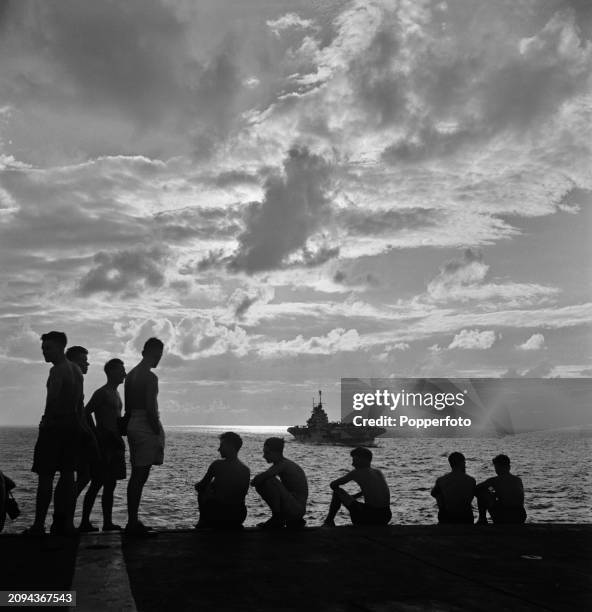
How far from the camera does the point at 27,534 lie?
652 cm

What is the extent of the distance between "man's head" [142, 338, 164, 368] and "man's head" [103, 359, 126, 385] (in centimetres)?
86

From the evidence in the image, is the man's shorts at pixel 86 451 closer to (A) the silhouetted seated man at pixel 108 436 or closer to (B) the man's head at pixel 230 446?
(A) the silhouetted seated man at pixel 108 436

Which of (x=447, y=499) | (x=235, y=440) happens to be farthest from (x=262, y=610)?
(x=447, y=499)

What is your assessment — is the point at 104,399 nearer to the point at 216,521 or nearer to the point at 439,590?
the point at 216,521

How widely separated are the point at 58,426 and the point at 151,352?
1.17m

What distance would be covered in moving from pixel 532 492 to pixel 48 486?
1893 inches

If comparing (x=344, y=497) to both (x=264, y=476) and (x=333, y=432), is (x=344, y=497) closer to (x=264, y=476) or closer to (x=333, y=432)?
(x=264, y=476)

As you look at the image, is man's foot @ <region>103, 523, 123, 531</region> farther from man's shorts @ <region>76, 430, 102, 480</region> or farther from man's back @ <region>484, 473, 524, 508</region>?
man's back @ <region>484, 473, 524, 508</region>

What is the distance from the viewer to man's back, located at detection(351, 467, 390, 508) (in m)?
8.59

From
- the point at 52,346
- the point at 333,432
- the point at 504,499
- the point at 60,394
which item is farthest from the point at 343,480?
the point at 333,432

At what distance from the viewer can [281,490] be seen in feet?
25.6

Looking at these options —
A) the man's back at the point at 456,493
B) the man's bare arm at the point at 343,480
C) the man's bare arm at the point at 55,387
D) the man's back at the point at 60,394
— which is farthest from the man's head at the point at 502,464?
the man's bare arm at the point at 55,387

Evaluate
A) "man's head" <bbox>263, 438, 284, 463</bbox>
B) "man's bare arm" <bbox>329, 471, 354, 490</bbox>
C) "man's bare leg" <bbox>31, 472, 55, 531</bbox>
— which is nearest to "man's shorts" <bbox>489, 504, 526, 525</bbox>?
"man's bare arm" <bbox>329, 471, 354, 490</bbox>

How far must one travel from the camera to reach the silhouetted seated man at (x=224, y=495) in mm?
7590
